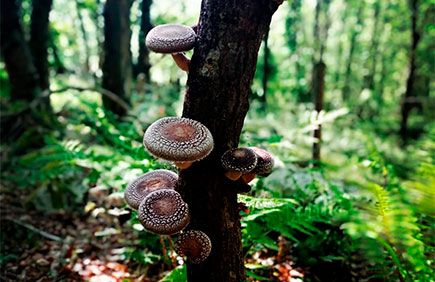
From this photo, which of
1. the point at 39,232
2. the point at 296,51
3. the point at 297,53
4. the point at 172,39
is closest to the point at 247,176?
the point at 172,39

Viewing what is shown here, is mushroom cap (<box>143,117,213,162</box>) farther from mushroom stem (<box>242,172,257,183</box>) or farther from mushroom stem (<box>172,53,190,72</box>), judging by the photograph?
mushroom stem (<box>172,53,190,72</box>)

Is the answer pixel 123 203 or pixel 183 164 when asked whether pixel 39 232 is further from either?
pixel 183 164

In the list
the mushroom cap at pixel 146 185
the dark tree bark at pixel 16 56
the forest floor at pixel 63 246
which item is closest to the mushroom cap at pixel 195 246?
the mushroom cap at pixel 146 185

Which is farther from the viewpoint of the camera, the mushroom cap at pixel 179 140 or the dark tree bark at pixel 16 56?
the dark tree bark at pixel 16 56

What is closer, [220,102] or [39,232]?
[220,102]

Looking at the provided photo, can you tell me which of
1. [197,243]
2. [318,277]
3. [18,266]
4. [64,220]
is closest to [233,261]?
[197,243]

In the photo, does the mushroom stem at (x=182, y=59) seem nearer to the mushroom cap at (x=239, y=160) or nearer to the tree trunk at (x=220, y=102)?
the tree trunk at (x=220, y=102)

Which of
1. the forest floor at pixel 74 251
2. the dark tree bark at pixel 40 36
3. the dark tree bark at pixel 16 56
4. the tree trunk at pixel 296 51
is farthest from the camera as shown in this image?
the tree trunk at pixel 296 51

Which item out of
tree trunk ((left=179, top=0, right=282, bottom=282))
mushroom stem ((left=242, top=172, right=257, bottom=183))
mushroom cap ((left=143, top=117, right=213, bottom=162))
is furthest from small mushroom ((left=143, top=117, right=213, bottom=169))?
mushroom stem ((left=242, top=172, right=257, bottom=183))
